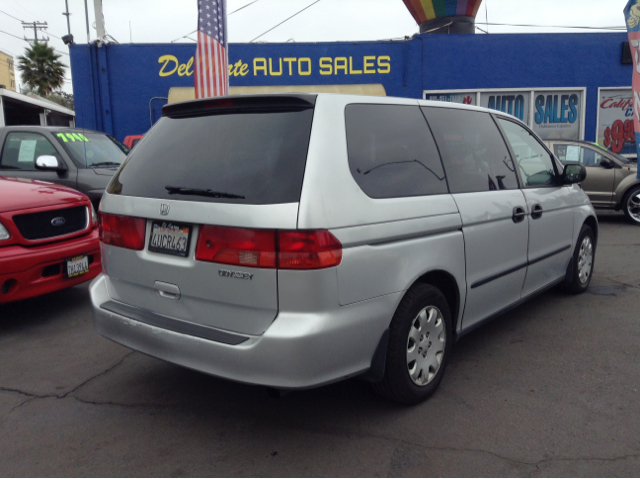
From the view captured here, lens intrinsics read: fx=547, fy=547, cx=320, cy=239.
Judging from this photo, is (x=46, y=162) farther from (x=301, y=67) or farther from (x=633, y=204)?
(x=301, y=67)

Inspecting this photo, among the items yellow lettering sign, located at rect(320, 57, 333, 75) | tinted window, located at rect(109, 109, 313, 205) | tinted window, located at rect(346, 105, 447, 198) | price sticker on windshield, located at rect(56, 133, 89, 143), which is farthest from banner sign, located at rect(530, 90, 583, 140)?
tinted window, located at rect(109, 109, 313, 205)

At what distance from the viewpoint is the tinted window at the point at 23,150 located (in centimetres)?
703

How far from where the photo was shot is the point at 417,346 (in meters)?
3.06

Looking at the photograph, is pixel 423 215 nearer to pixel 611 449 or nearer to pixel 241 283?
pixel 241 283

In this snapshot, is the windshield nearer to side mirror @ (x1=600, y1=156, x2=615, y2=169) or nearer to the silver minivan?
the silver minivan

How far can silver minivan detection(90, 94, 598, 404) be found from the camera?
2463 millimetres

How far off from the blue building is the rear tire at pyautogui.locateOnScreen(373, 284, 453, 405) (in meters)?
13.3

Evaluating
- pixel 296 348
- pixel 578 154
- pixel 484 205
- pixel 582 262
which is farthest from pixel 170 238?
pixel 578 154

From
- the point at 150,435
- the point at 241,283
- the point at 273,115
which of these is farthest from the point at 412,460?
the point at 273,115

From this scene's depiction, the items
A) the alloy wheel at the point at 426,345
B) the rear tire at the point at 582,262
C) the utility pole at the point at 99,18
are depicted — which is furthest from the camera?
the utility pole at the point at 99,18

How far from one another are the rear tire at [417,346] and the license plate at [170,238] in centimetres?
114

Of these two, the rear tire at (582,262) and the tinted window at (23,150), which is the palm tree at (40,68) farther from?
the rear tire at (582,262)

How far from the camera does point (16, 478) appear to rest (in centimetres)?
252

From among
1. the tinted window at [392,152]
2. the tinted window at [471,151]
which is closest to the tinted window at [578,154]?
the tinted window at [471,151]
